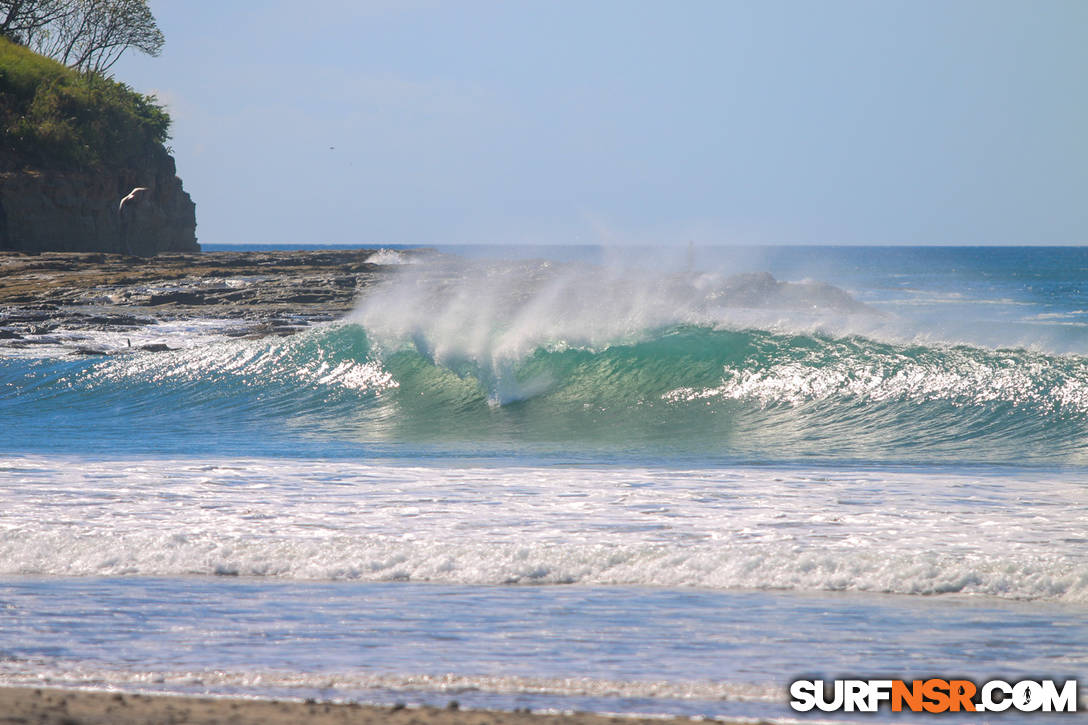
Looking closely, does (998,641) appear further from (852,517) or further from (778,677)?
(852,517)

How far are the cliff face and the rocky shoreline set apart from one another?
4.62 m

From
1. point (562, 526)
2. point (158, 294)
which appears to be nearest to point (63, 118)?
point (158, 294)

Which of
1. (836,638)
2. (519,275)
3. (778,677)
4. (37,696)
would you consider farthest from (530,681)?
(519,275)

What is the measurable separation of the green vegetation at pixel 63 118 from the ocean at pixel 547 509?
62.0 feet

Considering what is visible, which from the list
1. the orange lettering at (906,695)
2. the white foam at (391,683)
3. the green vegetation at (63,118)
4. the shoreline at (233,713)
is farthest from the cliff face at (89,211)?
the orange lettering at (906,695)

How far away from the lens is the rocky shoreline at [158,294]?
16.1 meters

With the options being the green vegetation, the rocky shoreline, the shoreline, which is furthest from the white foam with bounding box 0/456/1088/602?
the green vegetation

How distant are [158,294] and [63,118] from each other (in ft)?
52.6

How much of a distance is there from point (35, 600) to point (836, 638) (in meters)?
3.61

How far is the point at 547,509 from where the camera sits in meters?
6.41

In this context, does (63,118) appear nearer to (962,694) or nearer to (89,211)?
(89,211)

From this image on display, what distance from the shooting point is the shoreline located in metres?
3.06

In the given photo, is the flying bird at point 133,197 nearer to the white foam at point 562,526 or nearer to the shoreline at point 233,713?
the white foam at point 562,526

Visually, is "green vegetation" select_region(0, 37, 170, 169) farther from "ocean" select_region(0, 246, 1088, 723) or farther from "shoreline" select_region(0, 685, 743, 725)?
"shoreline" select_region(0, 685, 743, 725)
